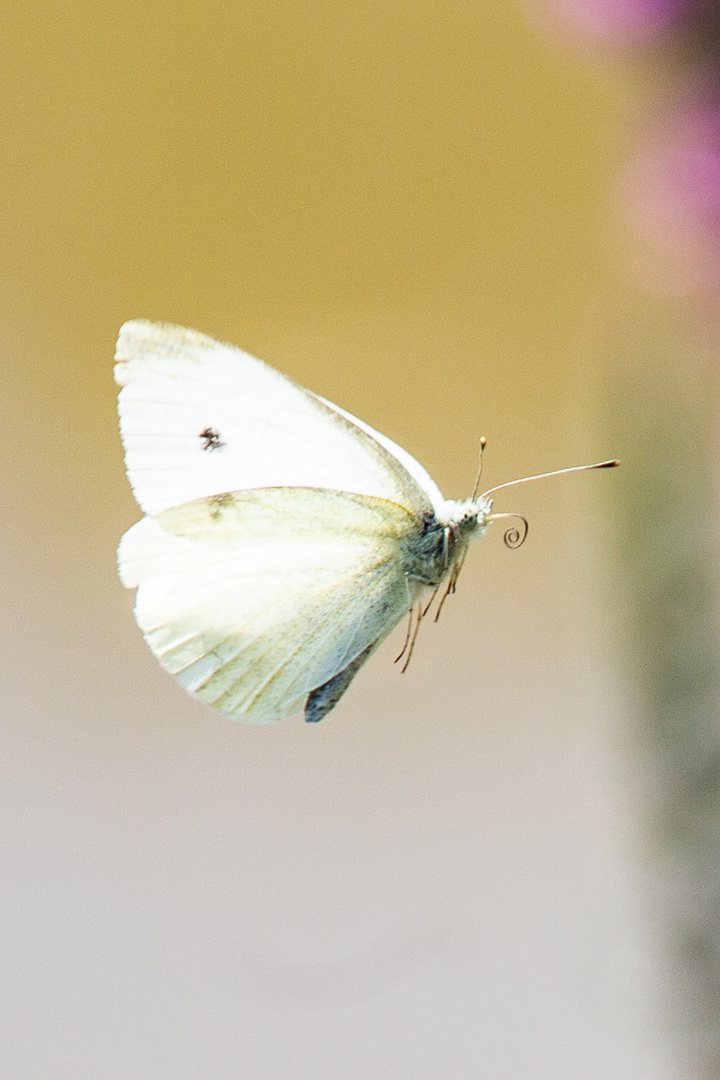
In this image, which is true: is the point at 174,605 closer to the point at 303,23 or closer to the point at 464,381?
the point at 464,381

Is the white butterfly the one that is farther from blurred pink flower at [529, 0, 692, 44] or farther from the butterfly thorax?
blurred pink flower at [529, 0, 692, 44]

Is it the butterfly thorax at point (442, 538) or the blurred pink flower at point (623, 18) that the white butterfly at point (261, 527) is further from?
the blurred pink flower at point (623, 18)

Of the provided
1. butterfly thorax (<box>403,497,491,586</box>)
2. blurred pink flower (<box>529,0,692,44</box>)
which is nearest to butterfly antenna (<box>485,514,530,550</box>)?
butterfly thorax (<box>403,497,491,586</box>)

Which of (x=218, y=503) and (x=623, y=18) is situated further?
(x=218, y=503)

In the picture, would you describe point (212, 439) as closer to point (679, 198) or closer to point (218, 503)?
point (218, 503)

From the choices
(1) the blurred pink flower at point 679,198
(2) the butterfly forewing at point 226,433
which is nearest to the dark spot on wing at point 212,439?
(2) the butterfly forewing at point 226,433

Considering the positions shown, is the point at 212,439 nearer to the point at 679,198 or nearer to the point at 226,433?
the point at 226,433

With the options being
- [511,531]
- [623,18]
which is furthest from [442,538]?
[623,18]
